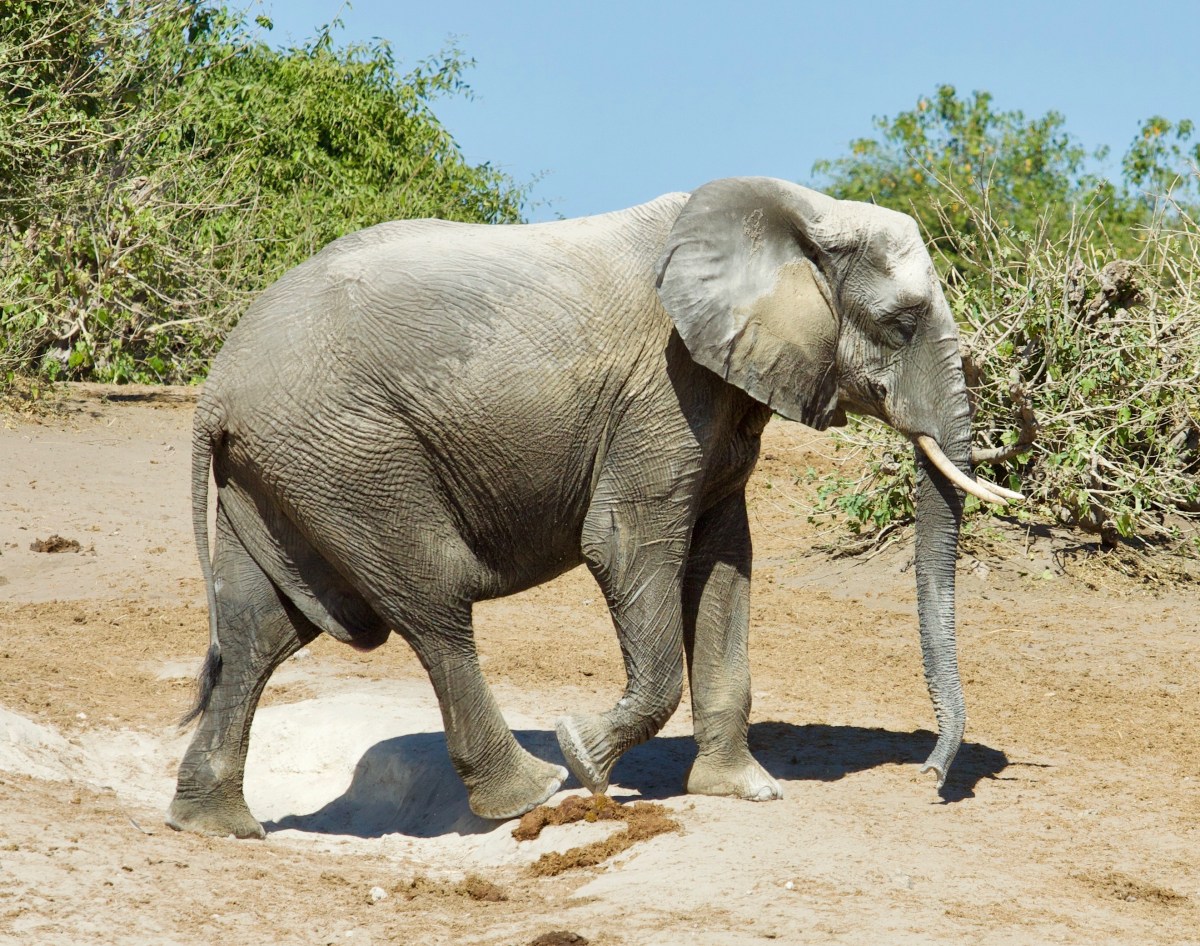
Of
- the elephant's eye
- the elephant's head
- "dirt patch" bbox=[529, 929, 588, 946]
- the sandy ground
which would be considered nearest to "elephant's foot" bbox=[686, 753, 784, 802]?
the sandy ground

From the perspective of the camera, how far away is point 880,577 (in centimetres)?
1131

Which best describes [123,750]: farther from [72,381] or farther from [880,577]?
[72,381]

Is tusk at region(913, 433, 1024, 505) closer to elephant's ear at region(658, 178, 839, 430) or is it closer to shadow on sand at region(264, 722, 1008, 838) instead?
elephant's ear at region(658, 178, 839, 430)

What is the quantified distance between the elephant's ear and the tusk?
38 cm

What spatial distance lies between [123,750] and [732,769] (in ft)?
10.8

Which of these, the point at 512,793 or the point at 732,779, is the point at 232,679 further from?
the point at 732,779

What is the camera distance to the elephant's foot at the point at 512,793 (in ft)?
19.6

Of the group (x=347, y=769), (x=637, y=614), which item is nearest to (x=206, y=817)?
(x=347, y=769)

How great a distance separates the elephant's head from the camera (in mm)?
5457

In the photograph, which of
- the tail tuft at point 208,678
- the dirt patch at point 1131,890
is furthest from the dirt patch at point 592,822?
the dirt patch at point 1131,890

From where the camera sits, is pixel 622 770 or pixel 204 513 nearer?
pixel 204 513

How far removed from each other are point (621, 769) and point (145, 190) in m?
12.3

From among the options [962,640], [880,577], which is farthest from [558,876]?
[880,577]

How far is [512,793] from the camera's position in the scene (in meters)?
5.98
